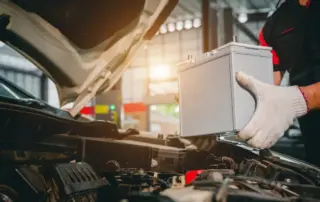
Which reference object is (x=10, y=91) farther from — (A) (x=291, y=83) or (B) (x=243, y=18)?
(B) (x=243, y=18)

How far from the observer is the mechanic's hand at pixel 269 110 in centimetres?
141

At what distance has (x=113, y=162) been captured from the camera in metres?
1.59

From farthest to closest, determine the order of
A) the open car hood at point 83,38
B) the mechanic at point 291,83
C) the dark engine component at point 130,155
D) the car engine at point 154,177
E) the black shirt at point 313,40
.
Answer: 1. the black shirt at point 313,40
2. the dark engine component at point 130,155
3. the mechanic at point 291,83
4. the open car hood at point 83,38
5. the car engine at point 154,177

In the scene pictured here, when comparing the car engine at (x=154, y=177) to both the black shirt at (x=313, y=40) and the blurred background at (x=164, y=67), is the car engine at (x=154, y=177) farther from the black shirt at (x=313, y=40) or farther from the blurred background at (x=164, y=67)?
the blurred background at (x=164, y=67)

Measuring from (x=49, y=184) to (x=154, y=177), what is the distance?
459 millimetres

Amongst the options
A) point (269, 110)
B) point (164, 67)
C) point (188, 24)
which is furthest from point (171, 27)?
point (269, 110)

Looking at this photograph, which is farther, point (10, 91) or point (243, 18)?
point (243, 18)

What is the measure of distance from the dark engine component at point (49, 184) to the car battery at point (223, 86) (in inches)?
22.0

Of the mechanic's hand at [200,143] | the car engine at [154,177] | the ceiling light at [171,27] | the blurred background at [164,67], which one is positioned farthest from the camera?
the ceiling light at [171,27]

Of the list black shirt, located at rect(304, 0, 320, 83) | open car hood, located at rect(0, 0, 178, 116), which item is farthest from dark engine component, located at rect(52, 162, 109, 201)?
black shirt, located at rect(304, 0, 320, 83)

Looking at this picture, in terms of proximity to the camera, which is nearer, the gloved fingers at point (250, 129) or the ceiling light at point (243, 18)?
the gloved fingers at point (250, 129)

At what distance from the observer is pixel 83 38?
150 centimetres

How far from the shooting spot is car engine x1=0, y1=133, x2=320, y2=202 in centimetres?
112

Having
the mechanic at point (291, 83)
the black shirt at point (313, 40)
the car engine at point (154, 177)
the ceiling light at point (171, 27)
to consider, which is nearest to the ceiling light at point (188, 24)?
the ceiling light at point (171, 27)
